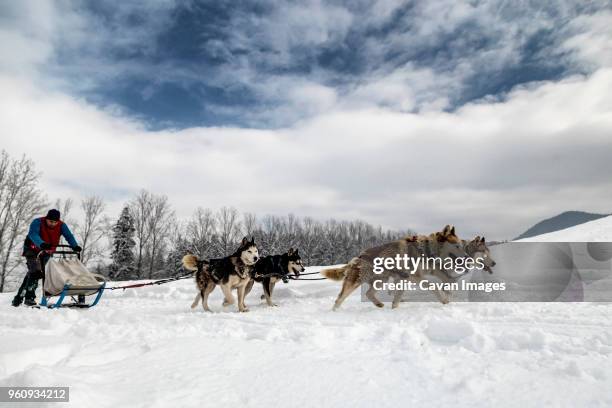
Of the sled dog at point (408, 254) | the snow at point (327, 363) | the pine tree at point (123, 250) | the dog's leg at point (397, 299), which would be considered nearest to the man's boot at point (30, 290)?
the snow at point (327, 363)

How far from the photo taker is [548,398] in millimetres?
2330

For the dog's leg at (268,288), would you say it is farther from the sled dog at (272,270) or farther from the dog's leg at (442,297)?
the dog's leg at (442,297)

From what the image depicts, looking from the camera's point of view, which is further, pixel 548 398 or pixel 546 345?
pixel 546 345

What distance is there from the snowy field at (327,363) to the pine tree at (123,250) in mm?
41638

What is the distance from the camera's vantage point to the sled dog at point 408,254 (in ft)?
23.1

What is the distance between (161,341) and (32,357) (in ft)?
3.56

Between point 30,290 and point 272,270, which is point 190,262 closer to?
point 272,270

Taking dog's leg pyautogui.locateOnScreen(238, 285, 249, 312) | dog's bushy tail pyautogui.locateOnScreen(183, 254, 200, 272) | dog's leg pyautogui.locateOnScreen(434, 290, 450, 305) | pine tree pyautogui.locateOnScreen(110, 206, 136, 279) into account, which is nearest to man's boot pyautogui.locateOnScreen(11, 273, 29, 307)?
dog's bushy tail pyautogui.locateOnScreen(183, 254, 200, 272)

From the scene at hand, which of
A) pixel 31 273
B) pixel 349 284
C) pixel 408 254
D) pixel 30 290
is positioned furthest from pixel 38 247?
pixel 408 254

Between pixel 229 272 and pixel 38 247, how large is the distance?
395 centimetres

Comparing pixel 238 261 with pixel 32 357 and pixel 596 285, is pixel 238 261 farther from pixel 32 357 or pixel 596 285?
pixel 596 285

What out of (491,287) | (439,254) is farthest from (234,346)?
(491,287)

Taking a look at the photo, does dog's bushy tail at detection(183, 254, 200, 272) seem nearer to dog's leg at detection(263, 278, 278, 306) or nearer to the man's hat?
dog's leg at detection(263, 278, 278, 306)

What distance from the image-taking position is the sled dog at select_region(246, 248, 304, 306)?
898 centimetres
